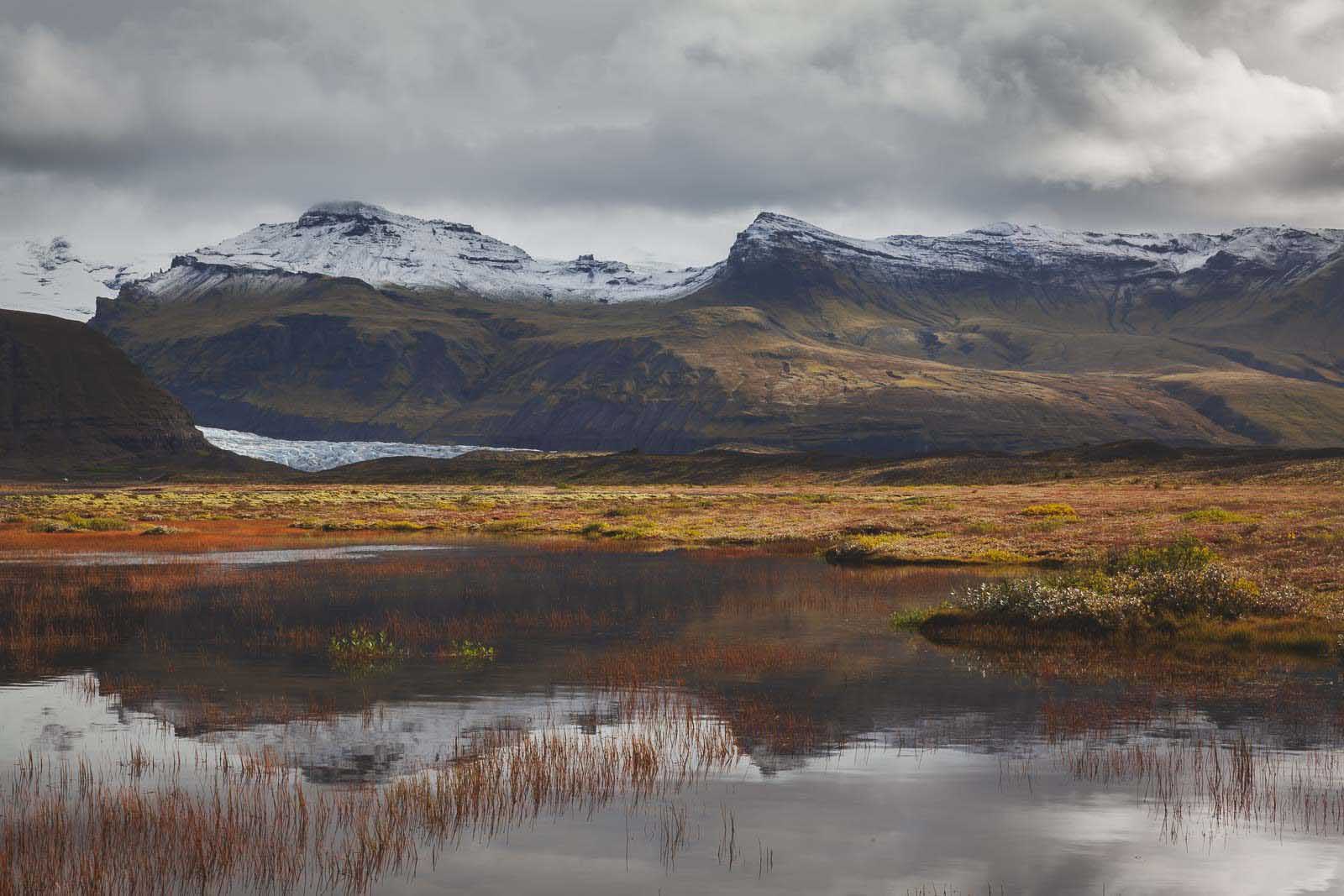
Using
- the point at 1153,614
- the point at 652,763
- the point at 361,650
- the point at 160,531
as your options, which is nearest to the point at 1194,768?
the point at 652,763

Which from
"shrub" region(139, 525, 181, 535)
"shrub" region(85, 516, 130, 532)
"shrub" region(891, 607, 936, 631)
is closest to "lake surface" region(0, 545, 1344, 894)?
"shrub" region(891, 607, 936, 631)

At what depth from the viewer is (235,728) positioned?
21.9 metres

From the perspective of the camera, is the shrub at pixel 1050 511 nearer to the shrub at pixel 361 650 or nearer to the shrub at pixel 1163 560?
the shrub at pixel 1163 560

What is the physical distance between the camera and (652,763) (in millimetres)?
19234

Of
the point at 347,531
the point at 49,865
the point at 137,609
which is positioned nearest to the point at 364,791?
the point at 49,865

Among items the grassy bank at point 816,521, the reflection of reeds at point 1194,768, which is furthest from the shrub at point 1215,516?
the reflection of reeds at point 1194,768

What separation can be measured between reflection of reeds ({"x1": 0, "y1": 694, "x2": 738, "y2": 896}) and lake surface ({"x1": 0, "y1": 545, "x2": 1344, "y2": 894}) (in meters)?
0.06

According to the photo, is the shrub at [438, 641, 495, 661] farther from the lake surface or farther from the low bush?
the low bush

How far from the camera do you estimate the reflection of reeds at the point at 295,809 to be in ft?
46.7

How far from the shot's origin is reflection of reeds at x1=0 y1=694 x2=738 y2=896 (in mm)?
14242

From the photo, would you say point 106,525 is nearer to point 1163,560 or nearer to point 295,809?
point 1163,560

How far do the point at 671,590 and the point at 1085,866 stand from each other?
1250 inches

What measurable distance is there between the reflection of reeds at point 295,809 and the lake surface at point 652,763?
6cm

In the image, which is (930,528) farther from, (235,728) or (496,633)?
(235,728)
